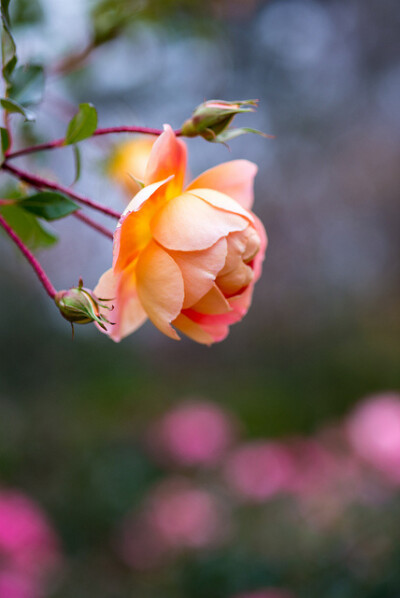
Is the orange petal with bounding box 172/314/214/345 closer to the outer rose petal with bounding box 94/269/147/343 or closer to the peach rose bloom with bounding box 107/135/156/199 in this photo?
the outer rose petal with bounding box 94/269/147/343

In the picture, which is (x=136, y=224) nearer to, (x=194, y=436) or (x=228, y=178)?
(x=228, y=178)

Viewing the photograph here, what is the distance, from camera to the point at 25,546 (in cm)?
128

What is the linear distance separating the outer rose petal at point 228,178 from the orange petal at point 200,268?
0.05 metres

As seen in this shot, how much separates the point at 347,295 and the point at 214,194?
10.9 feet

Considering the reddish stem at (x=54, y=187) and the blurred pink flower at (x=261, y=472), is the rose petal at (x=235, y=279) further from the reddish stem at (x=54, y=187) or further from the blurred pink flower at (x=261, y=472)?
the blurred pink flower at (x=261, y=472)

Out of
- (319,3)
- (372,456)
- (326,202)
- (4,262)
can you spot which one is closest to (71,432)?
(4,262)

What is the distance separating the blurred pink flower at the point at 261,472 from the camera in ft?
5.25

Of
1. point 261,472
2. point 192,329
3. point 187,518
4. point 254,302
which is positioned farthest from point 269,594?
point 254,302

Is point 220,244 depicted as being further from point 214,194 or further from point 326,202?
point 326,202

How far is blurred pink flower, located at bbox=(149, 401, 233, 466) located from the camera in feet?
5.83

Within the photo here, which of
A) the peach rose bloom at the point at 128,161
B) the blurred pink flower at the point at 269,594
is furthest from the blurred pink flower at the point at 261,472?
the peach rose bloom at the point at 128,161

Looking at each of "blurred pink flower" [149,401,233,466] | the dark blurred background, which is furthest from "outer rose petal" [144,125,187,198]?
"blurred pink flower" [149,401,233,466]

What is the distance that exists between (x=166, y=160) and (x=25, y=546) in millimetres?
1137

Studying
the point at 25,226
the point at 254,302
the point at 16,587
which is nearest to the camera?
the point at 25,226
